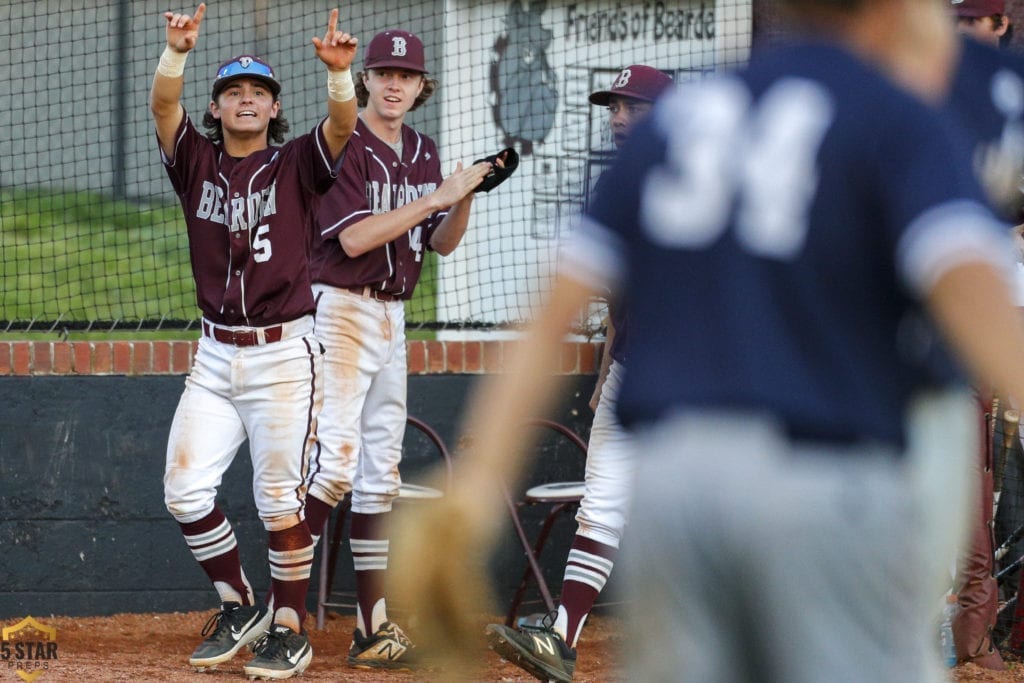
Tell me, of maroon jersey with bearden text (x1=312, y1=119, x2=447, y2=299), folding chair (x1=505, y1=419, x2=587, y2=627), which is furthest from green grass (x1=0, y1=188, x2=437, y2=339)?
maroon jersey with bearden text (x1=312, y1=119, x2=447, y2=299)

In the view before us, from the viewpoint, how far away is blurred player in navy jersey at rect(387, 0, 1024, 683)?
5.41 feet

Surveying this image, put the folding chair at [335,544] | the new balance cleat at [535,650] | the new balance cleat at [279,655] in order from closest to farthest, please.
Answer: the new balance cleat at [535,650]
the new balance cleat at [279,655]
the folding chair at [335,544]

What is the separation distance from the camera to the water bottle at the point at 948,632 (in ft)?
16.0

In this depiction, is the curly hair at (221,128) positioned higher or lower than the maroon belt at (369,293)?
higher

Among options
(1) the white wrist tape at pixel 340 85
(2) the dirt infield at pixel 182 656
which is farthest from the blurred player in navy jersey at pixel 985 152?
(1) the white wrist tape at pixel 340 85

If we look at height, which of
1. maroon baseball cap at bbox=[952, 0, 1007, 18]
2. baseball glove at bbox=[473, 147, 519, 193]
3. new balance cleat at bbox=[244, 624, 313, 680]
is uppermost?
maroon baseball cap at bbox=[952, 0, 1007, 18]

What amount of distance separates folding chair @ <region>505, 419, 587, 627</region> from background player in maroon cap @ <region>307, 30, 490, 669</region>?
1.75ft

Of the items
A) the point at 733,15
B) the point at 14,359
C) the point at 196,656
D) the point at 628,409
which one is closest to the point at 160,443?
the point at 14,359

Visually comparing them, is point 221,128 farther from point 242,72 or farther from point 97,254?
point 97,254

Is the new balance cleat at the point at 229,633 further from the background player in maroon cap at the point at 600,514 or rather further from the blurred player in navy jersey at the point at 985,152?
the blurred player in navy jersey at the point at 985,152

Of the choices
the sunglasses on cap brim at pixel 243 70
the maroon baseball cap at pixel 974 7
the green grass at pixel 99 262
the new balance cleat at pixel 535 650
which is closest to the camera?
the new balance cleat at pixel 535 650

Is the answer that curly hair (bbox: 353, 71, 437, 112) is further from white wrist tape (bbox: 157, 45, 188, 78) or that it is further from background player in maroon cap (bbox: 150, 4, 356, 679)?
white wrist tape (bbox: 157, 45, 188, 78)

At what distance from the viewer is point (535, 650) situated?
411 cm

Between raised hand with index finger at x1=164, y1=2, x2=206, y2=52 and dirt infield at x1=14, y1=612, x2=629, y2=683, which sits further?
dirt infield at x1=14, y1=612, x2=629, y2=683
